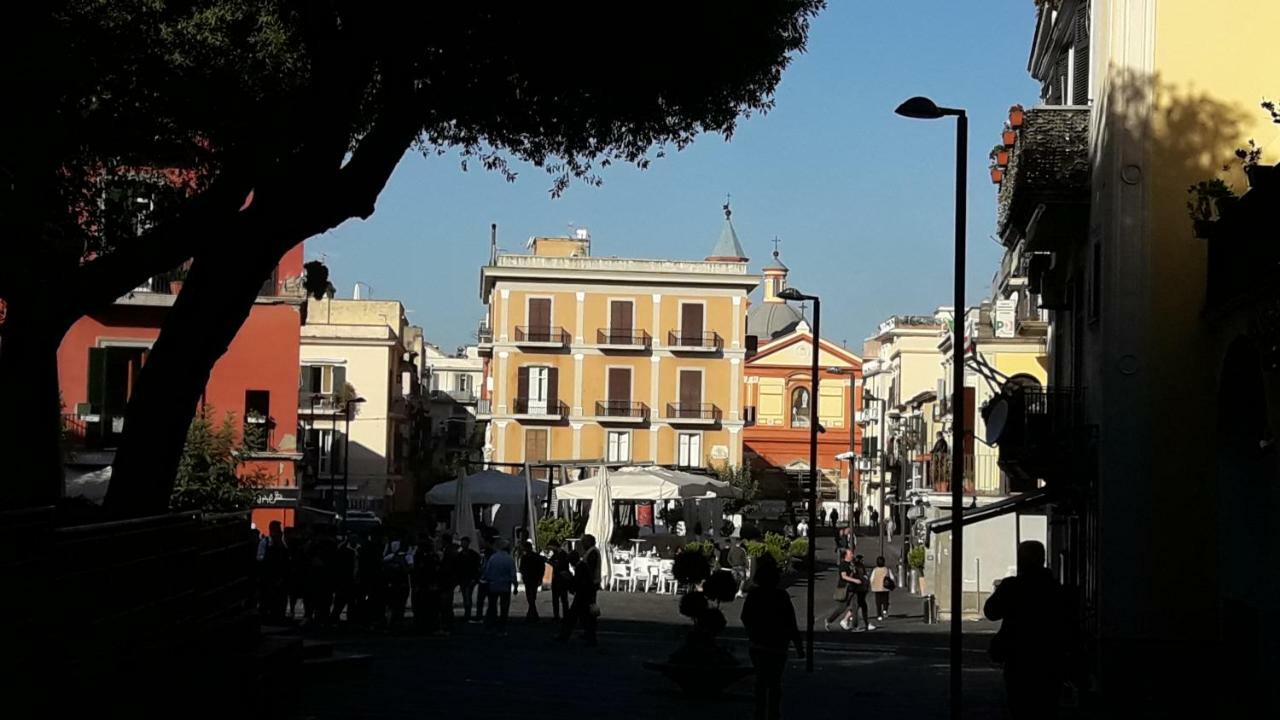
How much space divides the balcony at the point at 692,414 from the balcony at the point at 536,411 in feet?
16.6

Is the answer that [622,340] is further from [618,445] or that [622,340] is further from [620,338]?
[618,445]

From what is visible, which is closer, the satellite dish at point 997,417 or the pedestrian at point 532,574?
the satellite dish at point 997,417

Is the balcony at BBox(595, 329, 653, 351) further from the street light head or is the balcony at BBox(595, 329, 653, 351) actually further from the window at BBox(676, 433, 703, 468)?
the street light head

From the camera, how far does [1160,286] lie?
20594mm

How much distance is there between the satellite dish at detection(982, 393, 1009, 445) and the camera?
2320cm

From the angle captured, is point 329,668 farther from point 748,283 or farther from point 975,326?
point 748,283

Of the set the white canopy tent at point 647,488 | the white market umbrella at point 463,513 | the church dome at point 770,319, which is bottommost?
the white market umbrella at point 463,513

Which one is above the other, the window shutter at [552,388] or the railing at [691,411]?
the window shutter at [552,388]

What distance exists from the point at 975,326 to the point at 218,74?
143 ft

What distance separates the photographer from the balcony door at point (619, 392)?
86.1m

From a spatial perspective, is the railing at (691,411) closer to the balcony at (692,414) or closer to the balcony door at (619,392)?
the balcony at (692,414)

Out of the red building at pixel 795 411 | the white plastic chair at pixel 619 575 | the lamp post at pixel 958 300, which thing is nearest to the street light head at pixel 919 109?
the lamp post at pixel 958 300

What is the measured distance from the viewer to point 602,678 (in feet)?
71.4

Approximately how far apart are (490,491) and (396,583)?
11.7 meters
